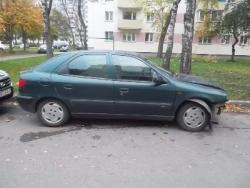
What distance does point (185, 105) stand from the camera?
15.5 feet

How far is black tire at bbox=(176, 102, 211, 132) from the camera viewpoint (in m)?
4.71

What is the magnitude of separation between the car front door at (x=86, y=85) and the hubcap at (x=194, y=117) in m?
1.47

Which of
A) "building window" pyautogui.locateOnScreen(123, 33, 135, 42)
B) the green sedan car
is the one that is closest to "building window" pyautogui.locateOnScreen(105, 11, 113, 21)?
"building window" pyautogui.locateOnScreen(123, 33, 135, 42)

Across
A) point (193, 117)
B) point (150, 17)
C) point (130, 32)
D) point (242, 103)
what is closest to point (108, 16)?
point (130, 32)

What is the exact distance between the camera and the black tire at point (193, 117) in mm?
4711

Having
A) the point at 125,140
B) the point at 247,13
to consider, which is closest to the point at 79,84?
the point at 125,140

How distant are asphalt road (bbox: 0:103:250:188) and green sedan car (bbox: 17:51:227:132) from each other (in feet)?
1.00

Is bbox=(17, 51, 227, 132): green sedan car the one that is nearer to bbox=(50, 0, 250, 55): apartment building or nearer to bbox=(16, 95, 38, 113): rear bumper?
bbox=(16, 95, 38, 113): rear bumper

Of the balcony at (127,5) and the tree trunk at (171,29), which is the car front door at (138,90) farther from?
the balcony at (127,5)

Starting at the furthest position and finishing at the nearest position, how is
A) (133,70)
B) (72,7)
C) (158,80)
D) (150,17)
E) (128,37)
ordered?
(72,7) → (128,37) → (150,17) → (133,70) → (158,80)

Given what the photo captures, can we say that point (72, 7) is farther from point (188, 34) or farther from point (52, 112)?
point (52, 112)

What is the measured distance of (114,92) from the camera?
4664 mm

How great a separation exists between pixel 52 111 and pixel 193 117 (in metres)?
2.78

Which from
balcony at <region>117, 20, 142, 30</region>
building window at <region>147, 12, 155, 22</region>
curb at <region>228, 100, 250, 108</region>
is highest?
building window at <region>147, 12, 155, 22</region>
